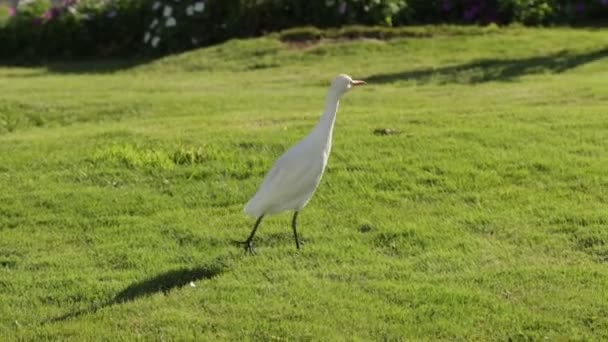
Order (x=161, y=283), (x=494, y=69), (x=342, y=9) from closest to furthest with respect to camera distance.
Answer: (x=161, y=283) < (x=494, y=69) < (x=342, y=9)

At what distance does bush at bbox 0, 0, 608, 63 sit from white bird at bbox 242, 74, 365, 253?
32.9ft

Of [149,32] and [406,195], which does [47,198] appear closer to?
[406,195]

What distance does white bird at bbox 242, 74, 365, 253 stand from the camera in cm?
598

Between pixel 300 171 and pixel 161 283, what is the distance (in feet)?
3.24

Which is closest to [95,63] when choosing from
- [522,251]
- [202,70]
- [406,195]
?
[202,70]

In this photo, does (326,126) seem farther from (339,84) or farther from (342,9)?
(342,9)

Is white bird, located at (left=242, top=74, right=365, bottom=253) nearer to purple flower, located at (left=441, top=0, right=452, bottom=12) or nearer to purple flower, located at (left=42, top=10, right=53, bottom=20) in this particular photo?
purple flower, located at (left=441, top=0, right=452, bottom=12)

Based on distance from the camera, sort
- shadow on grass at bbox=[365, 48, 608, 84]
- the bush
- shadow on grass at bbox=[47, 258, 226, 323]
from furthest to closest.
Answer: the bush → shadow on grass at bbox=[365, 48, 608, 84] → shadow on grass at bbox=[47, 258, 226, 323]

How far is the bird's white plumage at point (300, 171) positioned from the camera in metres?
5.98

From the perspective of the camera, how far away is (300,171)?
596 cm

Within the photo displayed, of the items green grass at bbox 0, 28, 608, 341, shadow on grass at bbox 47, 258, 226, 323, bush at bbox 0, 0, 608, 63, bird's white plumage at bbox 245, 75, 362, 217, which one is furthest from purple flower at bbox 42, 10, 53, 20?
bird's white plumage at bbox 245, 75, 362, 217

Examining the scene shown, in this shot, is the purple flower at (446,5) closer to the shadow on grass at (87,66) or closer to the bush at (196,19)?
the bush at (196,19)

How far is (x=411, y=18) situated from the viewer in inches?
648

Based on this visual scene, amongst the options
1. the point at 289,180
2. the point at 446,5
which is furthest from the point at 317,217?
the point at 446,5
